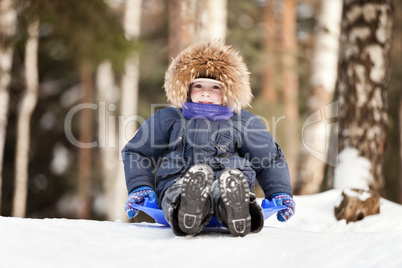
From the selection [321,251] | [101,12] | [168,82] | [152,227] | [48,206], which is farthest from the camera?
[48,206]

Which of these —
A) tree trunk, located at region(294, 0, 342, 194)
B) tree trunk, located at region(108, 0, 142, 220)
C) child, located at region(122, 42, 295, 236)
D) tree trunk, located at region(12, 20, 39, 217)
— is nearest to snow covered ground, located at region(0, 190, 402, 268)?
child, located at region(122, 42, 295, 236)

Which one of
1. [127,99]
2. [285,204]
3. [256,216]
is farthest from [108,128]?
[256,216]

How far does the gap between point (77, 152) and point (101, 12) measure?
969 centimetres

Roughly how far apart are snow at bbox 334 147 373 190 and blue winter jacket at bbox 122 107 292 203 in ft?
5.69

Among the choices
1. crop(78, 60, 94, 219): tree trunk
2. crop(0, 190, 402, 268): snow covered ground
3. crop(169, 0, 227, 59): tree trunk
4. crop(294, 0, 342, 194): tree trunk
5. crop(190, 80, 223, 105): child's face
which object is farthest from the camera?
crop(78, 60, 94, 219): tree trunk

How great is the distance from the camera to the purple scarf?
3.30 metres

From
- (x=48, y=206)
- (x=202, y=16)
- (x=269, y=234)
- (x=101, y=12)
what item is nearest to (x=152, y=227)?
(x=269, y=234)

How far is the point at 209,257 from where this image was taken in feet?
7.80

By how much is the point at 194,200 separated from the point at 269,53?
11668 mm

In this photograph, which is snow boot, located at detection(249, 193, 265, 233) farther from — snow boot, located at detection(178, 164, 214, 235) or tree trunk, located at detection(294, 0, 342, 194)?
tree trunk, located at detection(294, 0, 342, 194)

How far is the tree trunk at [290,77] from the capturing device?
44.9 feet

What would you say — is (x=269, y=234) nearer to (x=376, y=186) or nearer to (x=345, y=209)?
(x=345, y=209)

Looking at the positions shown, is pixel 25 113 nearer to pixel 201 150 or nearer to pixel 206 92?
pixel 206 92

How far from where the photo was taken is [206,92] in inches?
133
